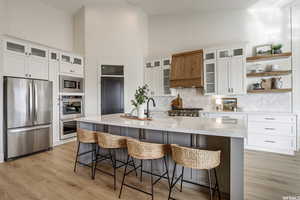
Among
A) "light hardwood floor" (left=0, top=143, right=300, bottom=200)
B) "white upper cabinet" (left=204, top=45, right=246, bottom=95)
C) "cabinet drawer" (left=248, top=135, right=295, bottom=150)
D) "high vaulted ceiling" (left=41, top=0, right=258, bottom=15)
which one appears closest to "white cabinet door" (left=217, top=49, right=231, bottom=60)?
"white upper cabinet" (left=204, top=45, right=246, bottom=95)

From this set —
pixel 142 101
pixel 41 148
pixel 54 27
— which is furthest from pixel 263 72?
pixel 54 27

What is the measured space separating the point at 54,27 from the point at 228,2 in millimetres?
4985

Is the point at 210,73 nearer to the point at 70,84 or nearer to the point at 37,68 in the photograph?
the point at 70,84

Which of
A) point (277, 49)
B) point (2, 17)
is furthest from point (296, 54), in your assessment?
point (2, 17)

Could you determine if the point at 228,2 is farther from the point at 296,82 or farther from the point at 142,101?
the point at 142,101

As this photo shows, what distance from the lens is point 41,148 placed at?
11.6 feet

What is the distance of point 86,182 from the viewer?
88.6 inches

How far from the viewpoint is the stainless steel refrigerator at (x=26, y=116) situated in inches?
119

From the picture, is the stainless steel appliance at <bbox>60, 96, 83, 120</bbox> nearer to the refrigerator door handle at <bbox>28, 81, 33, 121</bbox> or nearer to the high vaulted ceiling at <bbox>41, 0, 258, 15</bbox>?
the refrigerator door handle at <bbox>28, 81, 33, 121</bbox>

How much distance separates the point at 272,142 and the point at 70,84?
17.0 feet

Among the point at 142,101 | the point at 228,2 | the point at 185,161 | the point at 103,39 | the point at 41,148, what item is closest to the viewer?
the point at 185,161

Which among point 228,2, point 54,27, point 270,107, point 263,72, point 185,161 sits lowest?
point 185,161

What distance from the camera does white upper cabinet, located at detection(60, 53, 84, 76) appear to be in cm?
410

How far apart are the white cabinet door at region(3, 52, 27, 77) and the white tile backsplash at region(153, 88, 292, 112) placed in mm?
3653
